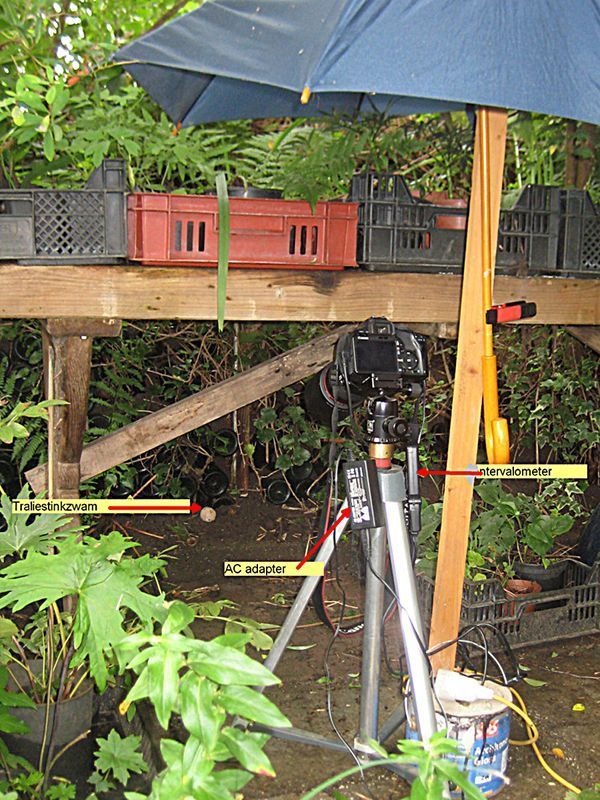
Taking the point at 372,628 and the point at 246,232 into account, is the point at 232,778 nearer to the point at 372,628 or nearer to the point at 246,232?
the point at 372,628

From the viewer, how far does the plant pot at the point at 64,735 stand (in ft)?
6.22

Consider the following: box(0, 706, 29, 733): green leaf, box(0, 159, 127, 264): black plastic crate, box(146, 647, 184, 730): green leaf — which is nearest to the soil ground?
box(0, 706, 29, 733): green leaf

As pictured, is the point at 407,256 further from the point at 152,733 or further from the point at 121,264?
the point at 152,733

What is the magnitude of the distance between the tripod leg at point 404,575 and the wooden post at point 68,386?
90 cm

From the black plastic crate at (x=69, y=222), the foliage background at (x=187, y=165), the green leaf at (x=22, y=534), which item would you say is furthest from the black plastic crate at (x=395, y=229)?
the green leaf at (x=22, y=534)

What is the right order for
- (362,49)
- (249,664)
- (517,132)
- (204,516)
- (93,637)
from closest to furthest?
(249,664)
(93,637)
(362,49)
(517,132)
(204,516)

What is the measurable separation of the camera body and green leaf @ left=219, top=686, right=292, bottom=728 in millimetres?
860

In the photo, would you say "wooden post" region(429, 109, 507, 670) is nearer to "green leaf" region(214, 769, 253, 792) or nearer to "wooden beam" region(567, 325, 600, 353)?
"wooden beam" region(567, 325, 600, 353)

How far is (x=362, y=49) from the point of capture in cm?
144

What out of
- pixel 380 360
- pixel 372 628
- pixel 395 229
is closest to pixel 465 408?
pixel 380 360

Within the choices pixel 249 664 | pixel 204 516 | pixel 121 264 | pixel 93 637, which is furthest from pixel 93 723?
pixel 204 516

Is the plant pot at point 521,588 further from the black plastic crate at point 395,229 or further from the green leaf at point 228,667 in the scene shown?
the green leaf at point 228,667

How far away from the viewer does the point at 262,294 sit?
7.41 ft

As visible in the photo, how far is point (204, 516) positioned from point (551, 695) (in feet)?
6.35
